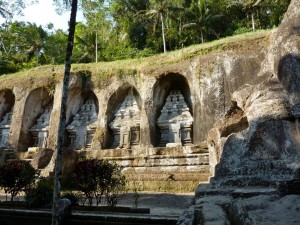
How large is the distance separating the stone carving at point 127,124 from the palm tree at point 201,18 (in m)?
14.4

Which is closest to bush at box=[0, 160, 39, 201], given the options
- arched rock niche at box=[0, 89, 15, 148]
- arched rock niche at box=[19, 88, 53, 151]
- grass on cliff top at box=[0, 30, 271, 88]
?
grass on cliff top at box=[0, 30, 271, 88]

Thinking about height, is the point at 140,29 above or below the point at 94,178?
above

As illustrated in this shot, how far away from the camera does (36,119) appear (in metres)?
20.3

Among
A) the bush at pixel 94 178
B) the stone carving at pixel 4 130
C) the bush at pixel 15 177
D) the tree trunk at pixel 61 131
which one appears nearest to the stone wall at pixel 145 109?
the stone carving at pixel 4 130

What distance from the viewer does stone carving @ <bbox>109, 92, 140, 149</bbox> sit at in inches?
661

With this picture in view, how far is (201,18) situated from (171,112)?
16.2 m

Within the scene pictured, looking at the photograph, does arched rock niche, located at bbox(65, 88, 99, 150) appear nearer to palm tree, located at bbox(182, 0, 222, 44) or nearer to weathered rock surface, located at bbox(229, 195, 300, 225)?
palm tree, located at bbox(182, 0, 222, 44)

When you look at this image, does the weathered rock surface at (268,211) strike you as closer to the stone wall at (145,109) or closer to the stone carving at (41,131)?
the stone wall at (145,109)

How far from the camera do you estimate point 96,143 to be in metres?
16.7

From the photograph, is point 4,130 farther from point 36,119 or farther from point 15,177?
point 15,177

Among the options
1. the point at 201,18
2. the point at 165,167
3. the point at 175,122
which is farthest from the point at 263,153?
the point at 201,18

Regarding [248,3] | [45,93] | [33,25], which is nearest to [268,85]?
[45,93]

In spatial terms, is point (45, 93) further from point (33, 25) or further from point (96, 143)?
point (33, 25)

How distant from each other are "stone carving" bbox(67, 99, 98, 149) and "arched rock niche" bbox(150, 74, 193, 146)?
4271mm
